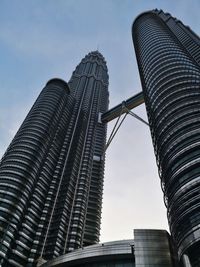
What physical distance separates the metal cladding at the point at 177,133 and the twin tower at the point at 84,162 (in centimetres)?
16

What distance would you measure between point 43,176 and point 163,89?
5062cm

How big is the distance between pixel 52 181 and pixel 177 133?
57.0 metres

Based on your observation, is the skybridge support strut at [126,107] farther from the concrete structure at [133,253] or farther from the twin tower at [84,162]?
the concrete structure at [133,253]

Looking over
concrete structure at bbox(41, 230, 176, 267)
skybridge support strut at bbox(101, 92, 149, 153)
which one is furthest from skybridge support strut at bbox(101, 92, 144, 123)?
concrete structure at bbox(41, 230, 176, 267)

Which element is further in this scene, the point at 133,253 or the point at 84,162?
the point at 84,162

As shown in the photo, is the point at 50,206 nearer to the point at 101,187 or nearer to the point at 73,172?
the point at 73,172

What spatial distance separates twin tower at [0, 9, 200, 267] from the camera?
147 feet

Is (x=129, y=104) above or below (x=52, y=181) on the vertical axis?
above

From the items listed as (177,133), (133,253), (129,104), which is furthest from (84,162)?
(133,253)

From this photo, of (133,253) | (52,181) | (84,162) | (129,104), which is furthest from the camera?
(129,104)

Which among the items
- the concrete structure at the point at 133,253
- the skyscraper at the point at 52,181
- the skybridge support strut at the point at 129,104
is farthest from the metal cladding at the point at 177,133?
the skyscraper at the point at 52,181

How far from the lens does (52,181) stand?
95.1 metres

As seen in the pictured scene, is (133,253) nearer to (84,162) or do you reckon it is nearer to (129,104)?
(84,162)

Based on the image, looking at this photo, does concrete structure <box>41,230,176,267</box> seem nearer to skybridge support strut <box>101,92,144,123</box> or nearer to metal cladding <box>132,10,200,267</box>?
metal cladding <box>132,10,200,267</box>
